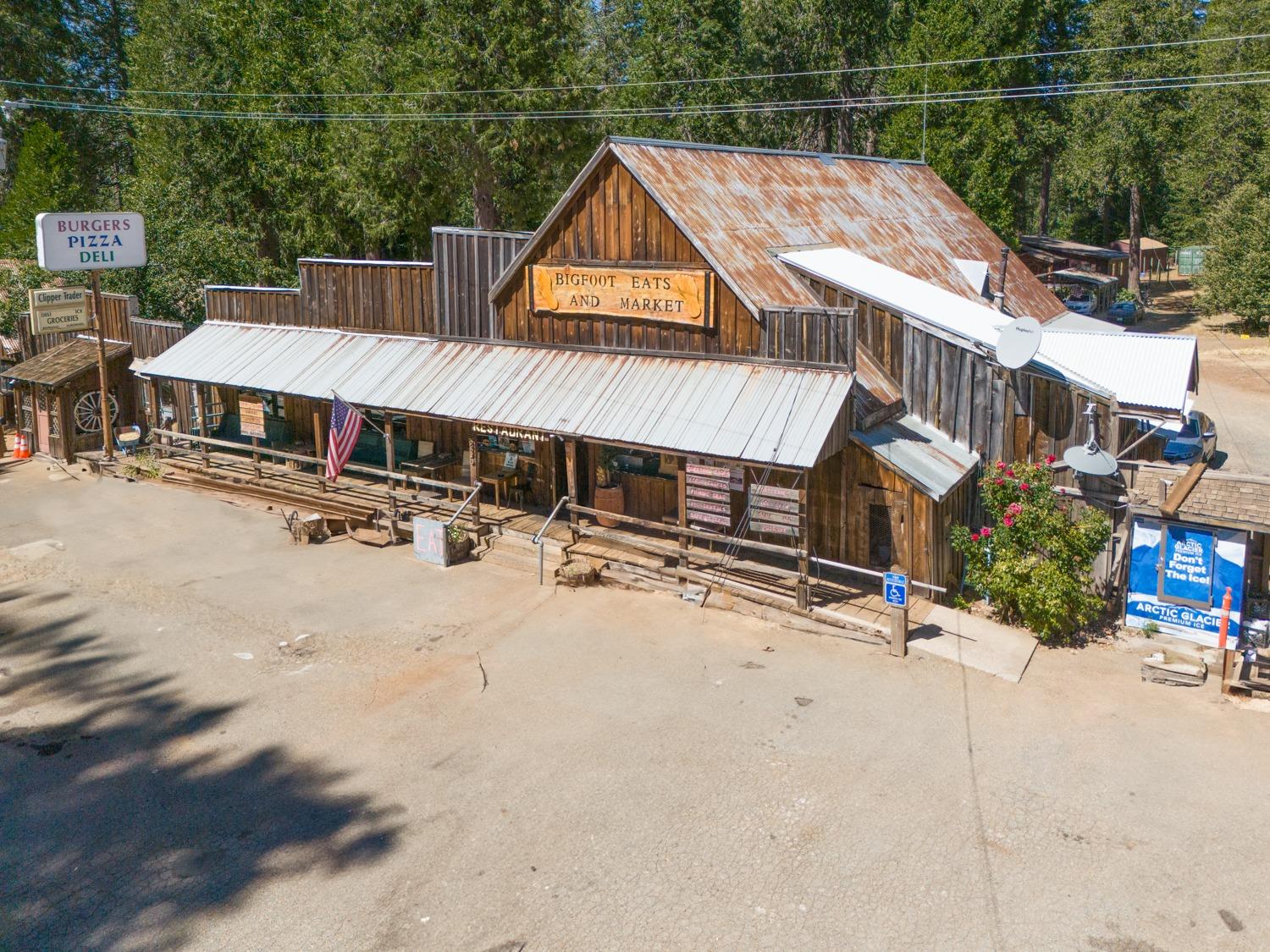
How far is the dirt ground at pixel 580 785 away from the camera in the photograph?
35.0 feet

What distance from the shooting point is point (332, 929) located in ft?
34.4

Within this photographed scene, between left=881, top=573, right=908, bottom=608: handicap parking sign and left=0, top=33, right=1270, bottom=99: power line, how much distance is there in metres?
26.4

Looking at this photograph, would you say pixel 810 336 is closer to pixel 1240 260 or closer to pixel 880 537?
pixel 880 537

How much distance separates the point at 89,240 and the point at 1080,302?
4119cm

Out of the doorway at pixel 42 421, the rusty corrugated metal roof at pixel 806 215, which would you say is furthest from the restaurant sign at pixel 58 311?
the rusty corrugated metal roof at pixel 806 215

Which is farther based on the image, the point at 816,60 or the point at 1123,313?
the point at 816,60

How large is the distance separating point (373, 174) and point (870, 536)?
27.3 metres

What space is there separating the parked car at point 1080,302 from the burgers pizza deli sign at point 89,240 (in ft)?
126

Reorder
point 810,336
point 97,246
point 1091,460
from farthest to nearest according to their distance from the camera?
point 97,246 → point 810,336 → point 1091,460

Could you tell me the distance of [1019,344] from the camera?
1833 cm

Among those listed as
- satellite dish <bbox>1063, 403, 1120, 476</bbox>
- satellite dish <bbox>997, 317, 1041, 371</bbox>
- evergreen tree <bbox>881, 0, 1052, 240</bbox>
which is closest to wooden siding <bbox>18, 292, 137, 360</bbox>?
satellite dish <bbox>997, 317, 1041, 371</bbox>

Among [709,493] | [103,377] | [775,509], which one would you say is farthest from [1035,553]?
[103,377]

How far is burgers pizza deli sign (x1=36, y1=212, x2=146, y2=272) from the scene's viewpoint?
26.5m

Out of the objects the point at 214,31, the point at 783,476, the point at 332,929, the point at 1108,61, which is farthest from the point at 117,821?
the point at 1108,61
